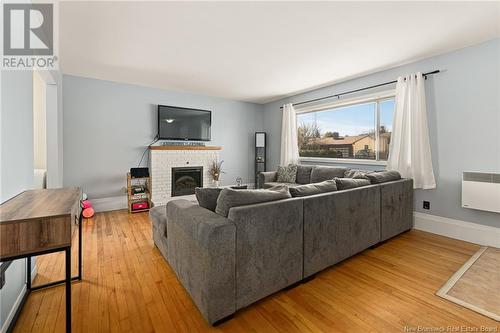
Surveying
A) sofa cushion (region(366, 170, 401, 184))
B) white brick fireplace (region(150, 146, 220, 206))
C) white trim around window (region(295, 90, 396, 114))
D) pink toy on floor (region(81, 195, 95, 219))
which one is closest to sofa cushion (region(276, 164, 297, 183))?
white trim around window (region(295, 90, 396, 114))

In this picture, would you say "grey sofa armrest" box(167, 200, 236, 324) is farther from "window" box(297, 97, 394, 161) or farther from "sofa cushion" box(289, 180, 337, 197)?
"window" box(297, 97, 394, 161)

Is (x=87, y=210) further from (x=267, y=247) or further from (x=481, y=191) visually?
(x=481, y=191)

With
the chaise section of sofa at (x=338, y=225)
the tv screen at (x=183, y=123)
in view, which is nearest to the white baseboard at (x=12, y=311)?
the chaise section of sofa at (x=338, y=225)

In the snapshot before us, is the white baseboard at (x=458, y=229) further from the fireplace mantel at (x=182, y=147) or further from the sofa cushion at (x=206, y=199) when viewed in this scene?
the fireplace mantel at (x=182, y=147)

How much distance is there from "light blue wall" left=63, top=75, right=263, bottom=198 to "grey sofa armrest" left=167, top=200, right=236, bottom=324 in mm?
3463

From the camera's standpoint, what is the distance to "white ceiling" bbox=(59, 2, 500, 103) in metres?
2.14

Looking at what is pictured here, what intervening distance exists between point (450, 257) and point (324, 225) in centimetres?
157

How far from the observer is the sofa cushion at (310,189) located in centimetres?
205

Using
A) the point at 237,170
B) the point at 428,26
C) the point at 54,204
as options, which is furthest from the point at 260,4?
the point at 237,170

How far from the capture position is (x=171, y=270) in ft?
7.17

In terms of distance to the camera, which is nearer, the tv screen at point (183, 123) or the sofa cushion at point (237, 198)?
the sofa cushion at point (237, 198)

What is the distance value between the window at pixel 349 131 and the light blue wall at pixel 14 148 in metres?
4.44

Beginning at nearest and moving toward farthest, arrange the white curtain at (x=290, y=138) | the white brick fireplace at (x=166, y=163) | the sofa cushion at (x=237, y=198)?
1. the sofa cushion at (x=237, y=198)
2. the white brick fireplace at (x=166, y=163)
3. the white curtain at (x=290, y=138)

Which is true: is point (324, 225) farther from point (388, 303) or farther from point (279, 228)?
point (388, 303)
